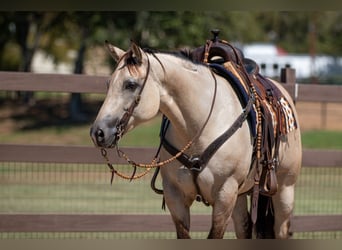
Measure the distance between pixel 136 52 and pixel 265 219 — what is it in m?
2.31

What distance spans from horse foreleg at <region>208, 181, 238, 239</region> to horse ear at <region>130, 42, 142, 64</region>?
3.29 feet

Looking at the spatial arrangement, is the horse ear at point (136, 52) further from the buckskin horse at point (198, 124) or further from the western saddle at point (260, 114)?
the western saddle at point (260, 114)

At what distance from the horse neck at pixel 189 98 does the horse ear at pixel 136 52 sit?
24 cm

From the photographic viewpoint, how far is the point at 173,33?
24406 mm

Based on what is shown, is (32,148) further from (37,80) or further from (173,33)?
(173,33)

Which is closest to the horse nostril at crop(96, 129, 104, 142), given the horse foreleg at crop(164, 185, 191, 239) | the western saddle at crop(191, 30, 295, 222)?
the horse foreleg at crop(164, 185, 191, 239)

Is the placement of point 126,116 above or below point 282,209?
above

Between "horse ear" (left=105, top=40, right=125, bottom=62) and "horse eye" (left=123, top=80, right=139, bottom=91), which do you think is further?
"horse ear" (left=105, top=40, right=125, bottom=62)

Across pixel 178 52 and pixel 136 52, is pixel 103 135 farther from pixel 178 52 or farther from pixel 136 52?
pixel 178 52

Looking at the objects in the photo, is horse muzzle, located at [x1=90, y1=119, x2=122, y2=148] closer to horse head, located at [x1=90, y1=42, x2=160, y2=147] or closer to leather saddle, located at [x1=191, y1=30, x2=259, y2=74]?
horse head, located at [x1=90, y1=42, x2=160, y2=147]

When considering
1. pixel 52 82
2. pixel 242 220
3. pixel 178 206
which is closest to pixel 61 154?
pixel 52 82

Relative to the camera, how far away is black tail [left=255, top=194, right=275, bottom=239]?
6051mm

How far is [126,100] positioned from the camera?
427 centimetres

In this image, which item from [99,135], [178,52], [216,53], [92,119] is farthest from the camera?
[92,119]
